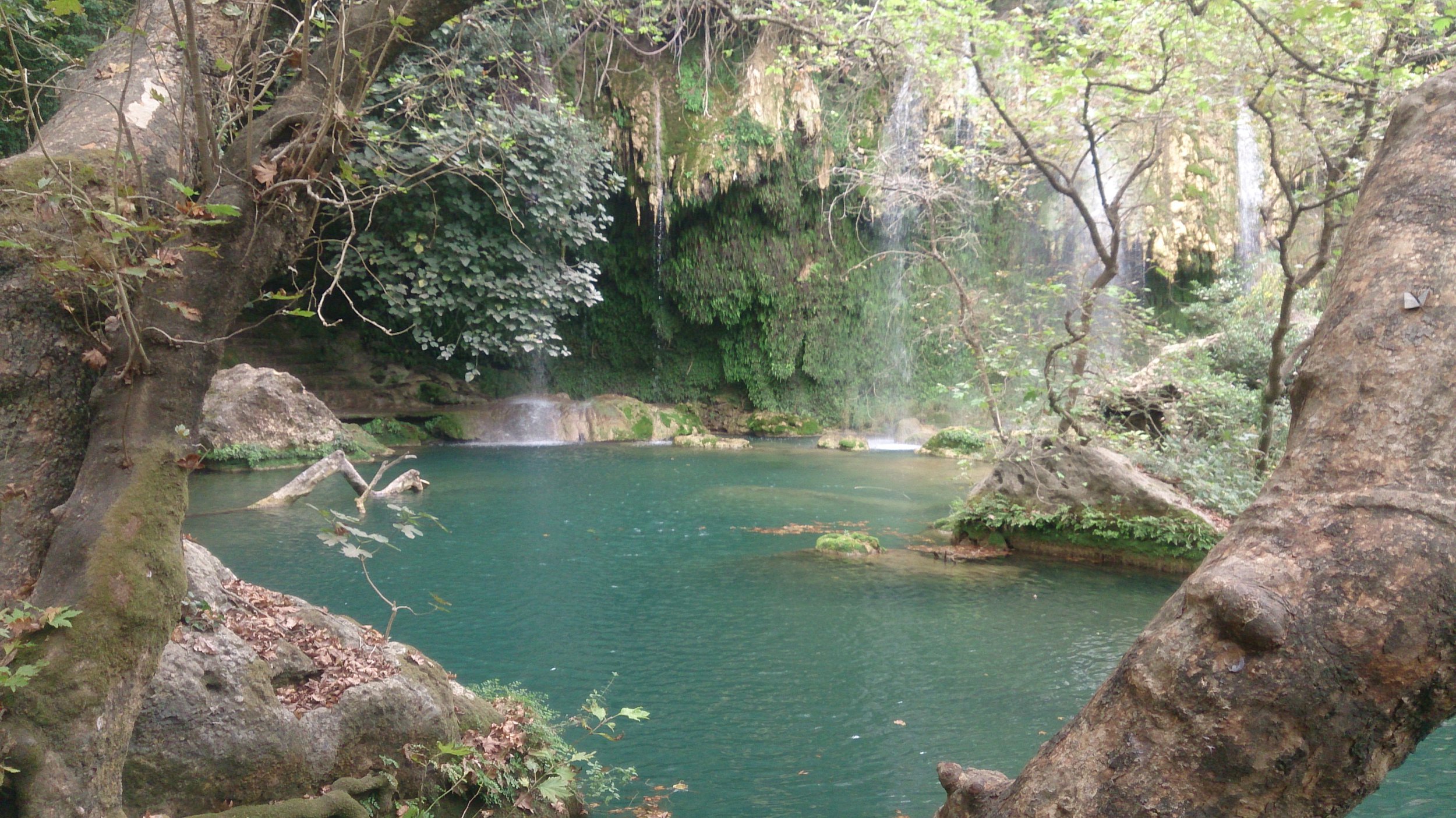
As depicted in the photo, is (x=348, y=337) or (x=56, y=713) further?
(x=348, y=337)

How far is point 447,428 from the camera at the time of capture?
18.8 metres

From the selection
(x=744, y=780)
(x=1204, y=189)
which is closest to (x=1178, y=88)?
(x=744, y=780)

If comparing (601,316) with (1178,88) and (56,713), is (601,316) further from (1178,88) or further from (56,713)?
(56,713)

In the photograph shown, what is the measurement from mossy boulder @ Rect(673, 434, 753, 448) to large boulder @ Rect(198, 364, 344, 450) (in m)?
7.21

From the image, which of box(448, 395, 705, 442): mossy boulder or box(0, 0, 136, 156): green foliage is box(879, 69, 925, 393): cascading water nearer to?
box(448, 395, 705, 442): mossy boulder

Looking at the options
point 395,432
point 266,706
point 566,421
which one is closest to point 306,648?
point 266,706

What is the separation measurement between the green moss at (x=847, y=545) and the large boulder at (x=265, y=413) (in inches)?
370

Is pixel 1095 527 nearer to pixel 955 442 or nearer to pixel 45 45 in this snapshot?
pixel 45 45

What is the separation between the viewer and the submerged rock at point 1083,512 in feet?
29.1

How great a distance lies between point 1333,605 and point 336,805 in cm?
301

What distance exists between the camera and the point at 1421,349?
1254 mm

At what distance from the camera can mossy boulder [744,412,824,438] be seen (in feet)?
73.1

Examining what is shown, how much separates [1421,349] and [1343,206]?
11.6 meters

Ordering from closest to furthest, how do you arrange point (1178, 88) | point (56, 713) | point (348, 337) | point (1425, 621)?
1. point (1425, 621)
2. point (56, 713)
3. point (1178, 88)
4. point (348, 337)
